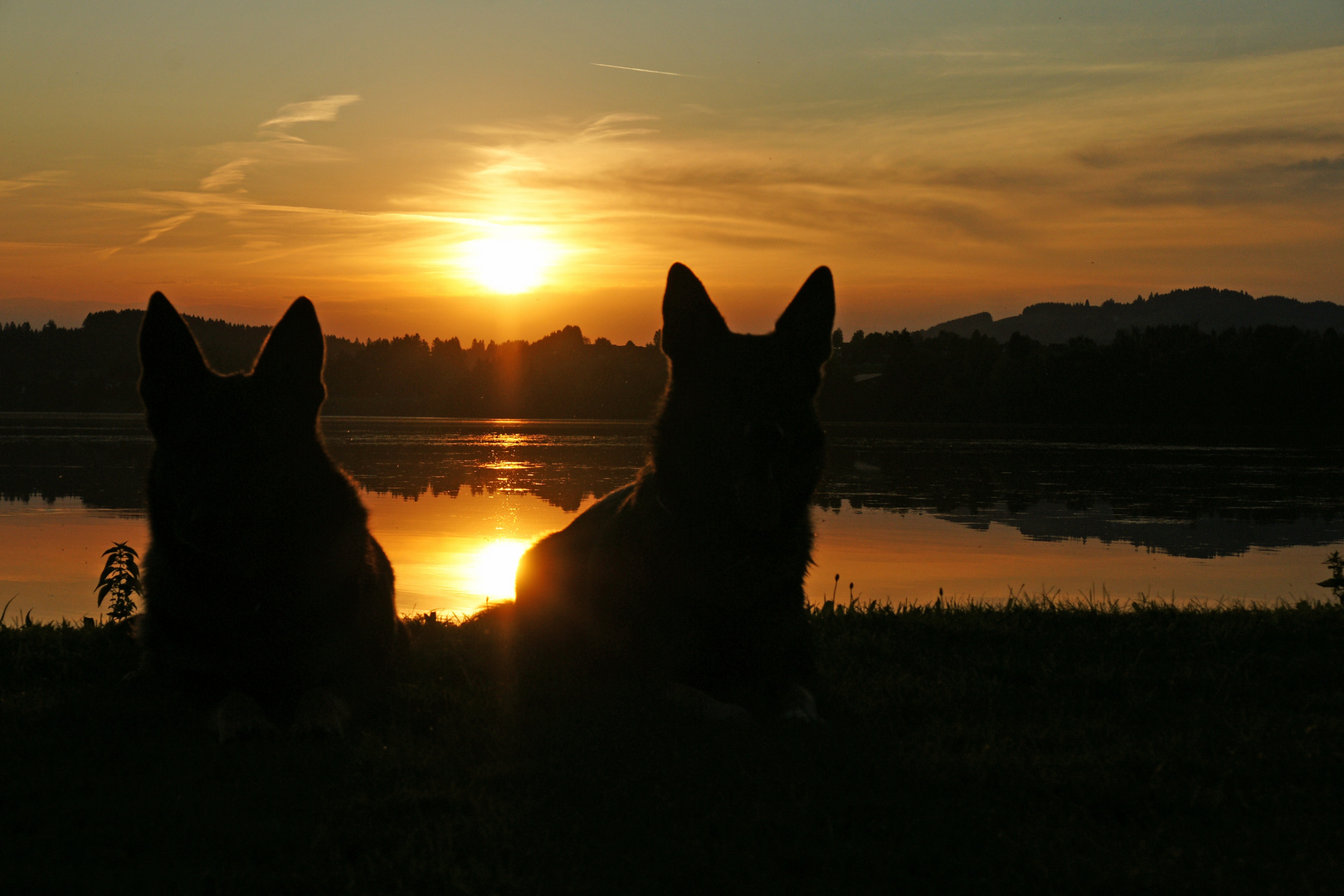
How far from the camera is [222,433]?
4.93 m

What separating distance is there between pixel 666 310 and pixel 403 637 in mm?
3311

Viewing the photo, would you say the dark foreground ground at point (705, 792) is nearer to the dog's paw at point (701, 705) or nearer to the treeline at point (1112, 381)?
the dog's paw at point (701, 705)

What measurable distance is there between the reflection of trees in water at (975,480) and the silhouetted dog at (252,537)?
752cm

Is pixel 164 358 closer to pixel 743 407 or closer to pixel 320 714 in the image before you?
pixel 320 714

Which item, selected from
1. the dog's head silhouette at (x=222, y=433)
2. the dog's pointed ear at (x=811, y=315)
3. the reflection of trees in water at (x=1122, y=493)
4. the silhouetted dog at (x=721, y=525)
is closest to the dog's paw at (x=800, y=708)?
the silhouetted dog at (x=721, y=525)

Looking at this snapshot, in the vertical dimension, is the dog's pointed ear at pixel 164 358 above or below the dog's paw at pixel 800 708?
above

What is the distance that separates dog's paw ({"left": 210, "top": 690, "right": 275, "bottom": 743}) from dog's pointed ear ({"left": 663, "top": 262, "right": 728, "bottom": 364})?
3163 millimetres

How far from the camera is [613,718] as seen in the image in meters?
5.44

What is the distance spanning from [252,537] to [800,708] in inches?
129

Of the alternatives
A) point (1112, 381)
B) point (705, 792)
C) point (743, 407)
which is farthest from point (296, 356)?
point (1112, 381)

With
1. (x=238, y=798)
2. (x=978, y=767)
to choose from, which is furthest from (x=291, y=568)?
(x=978, y=767)

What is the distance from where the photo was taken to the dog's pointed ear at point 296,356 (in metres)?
5.25

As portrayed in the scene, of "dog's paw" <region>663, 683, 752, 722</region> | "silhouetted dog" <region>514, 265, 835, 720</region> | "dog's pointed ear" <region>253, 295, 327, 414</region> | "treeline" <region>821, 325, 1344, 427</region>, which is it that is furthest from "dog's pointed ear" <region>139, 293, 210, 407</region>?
"treeline" <region>821, 325, 1344, 427</region>

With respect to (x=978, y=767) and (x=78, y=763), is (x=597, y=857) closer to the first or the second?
(x=978, y=767)
